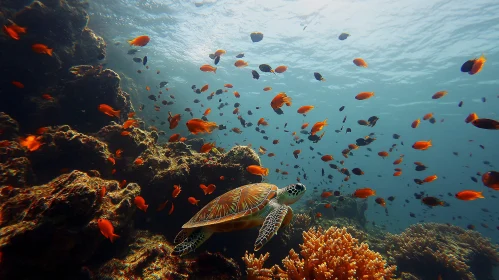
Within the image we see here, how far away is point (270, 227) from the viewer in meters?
3.96

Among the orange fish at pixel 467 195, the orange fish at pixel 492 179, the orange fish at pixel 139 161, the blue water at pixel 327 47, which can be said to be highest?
the blue water at pixel 327 47

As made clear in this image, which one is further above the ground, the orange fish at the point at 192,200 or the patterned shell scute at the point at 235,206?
the patterned shell scute at the point at 235,206

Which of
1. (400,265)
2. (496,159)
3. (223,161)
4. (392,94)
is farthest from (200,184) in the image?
(496,159)

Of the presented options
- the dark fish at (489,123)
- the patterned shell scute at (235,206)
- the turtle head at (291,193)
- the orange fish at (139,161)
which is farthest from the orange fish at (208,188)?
the dark fish at (489,123)

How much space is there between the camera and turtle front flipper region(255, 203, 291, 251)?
3.60 metres

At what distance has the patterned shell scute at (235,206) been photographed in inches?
180

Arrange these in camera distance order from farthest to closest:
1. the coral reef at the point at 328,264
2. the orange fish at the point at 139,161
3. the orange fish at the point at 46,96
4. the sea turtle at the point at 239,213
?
the orange fish at the point at 46,96
the orange fish at the point at 139,161
the sea turtle at the point at 239,213
the coral reef at the point at 328,264

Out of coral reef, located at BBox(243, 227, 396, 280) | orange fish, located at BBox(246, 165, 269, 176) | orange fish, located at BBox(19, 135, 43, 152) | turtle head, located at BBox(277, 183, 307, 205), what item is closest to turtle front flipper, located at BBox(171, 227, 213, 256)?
→ coral reef, located at BBox(243, 227, 396, 280)

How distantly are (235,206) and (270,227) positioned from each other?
1.12m

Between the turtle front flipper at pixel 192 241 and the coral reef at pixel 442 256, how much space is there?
379 inches

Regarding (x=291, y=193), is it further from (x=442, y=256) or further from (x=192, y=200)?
(x=442, y=256)

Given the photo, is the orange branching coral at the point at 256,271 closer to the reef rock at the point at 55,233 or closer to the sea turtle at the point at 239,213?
the sea turtle at the point at 239,213

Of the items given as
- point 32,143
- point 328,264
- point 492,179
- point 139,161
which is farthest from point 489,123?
point 32,143

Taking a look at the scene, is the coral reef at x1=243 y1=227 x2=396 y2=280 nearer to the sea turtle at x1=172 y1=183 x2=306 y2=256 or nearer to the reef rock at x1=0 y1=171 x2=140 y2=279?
the sea turtle at x1=172 y1=183 x2=306 y2=256
